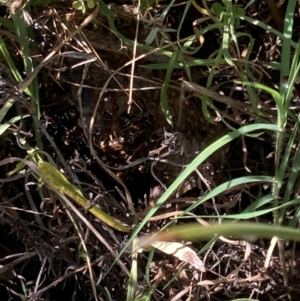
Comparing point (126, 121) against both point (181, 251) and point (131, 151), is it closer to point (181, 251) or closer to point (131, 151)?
point (131, 151)

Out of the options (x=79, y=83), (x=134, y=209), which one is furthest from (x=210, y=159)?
(x=79, y=83)

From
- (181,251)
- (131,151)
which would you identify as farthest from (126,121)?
(181,251)

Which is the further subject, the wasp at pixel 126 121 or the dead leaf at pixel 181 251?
the wasp at pixel 126 121

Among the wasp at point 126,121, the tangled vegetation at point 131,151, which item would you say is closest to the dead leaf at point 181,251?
the tangled vegetation at point 131,151

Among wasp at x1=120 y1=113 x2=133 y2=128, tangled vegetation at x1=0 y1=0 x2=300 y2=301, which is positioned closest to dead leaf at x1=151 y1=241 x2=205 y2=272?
tangled vegetation at x1=0 y1=0 x2=300 y2=301

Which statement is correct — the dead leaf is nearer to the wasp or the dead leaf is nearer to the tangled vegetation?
the tangled vegetation

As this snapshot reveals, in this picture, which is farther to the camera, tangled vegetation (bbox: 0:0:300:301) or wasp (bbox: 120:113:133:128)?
wasp (bbox: 120:113:133:128)

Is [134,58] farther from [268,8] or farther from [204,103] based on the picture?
[268,8]

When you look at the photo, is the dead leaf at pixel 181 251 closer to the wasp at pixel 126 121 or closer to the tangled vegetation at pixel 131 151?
the tangled vegetation at pixel 131 151

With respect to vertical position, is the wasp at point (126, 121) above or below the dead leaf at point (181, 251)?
above

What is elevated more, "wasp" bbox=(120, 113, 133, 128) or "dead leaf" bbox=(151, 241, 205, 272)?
"wasp" bbox=(120, 113, 133, 128)

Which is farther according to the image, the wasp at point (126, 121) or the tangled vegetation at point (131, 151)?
the wasp at point (126, 121)
